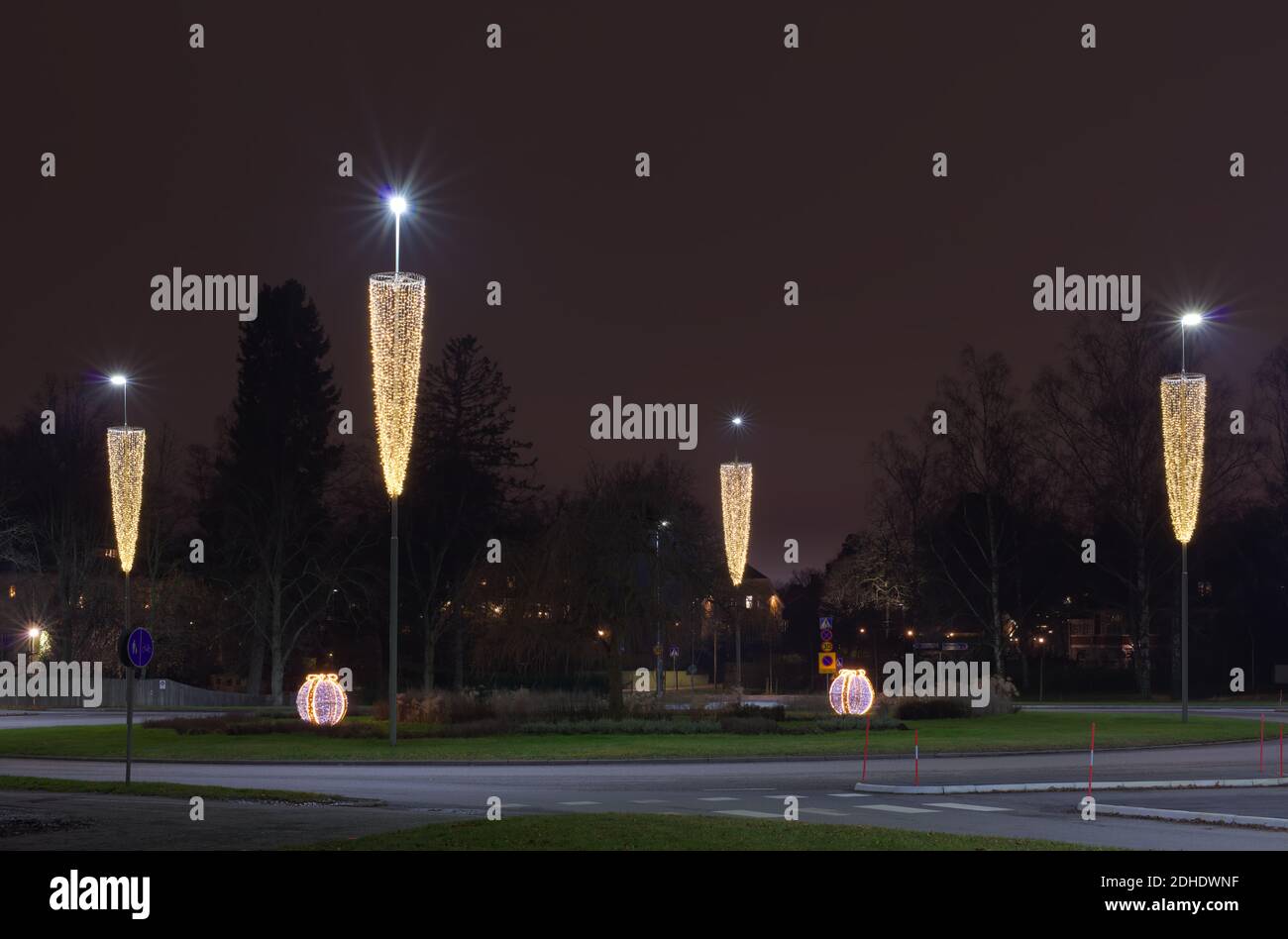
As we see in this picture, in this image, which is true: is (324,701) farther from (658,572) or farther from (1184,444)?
(1184,444)

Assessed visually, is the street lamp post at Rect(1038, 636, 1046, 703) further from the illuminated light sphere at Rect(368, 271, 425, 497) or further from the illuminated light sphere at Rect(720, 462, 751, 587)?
the illuminated light sphere at Rect(368, 271, 425, 497)

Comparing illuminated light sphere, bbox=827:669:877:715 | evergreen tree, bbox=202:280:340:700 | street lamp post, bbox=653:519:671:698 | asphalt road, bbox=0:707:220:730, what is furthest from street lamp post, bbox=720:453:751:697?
evergreen tree, bbox=202:280:340:700

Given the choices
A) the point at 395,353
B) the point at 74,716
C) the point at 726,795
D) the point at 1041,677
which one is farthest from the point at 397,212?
the point at 1041,677

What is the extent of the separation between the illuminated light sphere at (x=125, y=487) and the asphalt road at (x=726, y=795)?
15617 millimetres

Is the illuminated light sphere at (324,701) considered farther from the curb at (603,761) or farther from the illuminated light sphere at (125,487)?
the illuminated light sphere at (125,487)

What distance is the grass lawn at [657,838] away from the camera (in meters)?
13.1

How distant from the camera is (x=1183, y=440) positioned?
139ft

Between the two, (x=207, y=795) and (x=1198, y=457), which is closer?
(x=207, y=795)

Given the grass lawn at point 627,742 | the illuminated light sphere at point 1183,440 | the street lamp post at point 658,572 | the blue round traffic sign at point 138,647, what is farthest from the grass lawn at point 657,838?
the illuminated light sphere at point 1183,440

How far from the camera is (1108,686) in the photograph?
7112cm

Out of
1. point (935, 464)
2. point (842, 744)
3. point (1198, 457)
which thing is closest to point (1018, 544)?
point (935, 464)

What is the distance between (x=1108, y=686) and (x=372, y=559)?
1520 inches

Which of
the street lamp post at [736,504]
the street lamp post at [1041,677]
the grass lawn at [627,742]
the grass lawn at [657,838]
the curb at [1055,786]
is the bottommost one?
the street lamp post at [1041,677]
